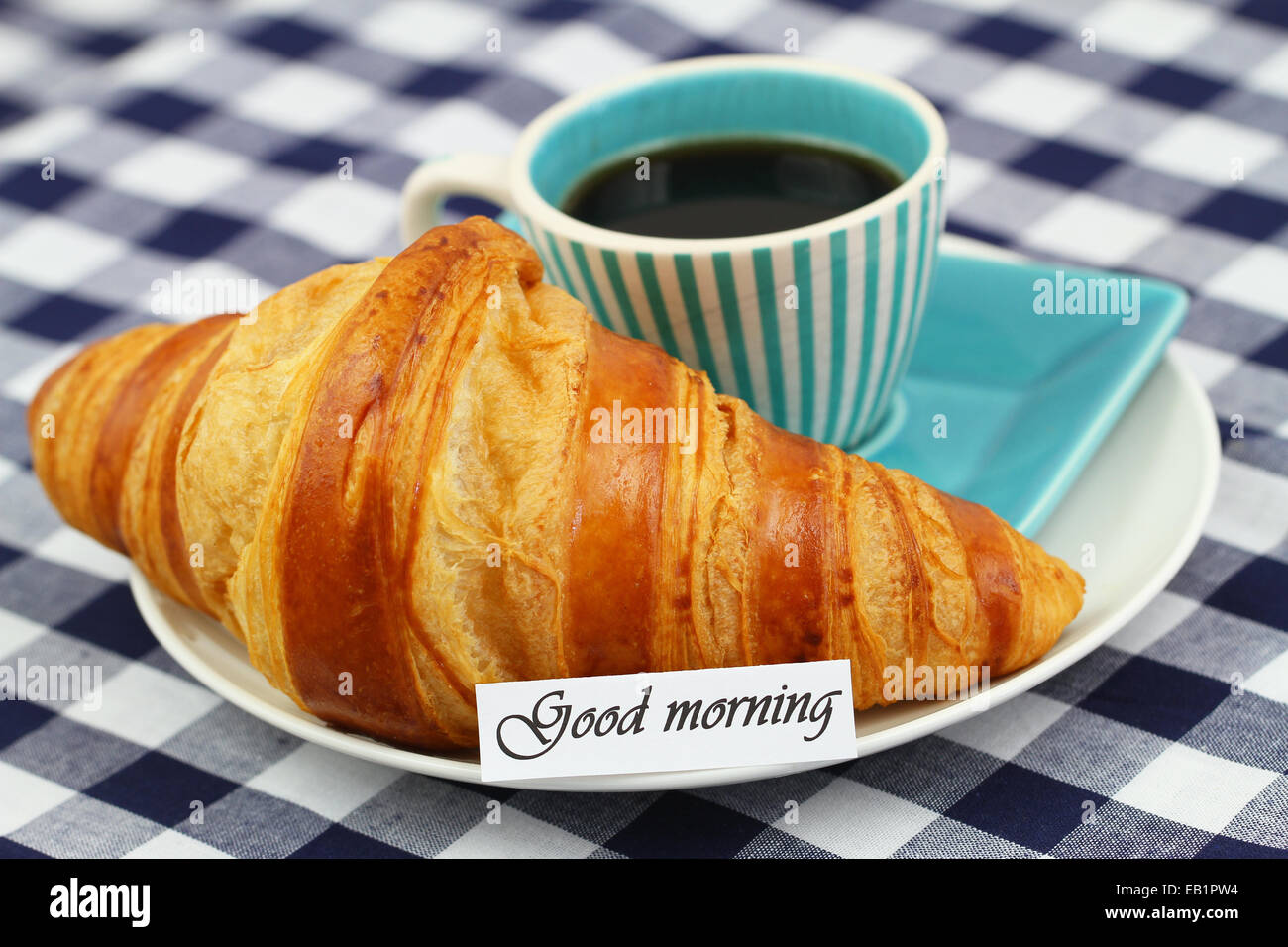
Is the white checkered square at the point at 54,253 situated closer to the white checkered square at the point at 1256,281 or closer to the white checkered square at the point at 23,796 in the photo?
the white checkered square at the point at 23,796

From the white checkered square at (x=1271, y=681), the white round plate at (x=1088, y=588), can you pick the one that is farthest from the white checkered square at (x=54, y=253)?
the white checkered square at (x=1271, y=681)

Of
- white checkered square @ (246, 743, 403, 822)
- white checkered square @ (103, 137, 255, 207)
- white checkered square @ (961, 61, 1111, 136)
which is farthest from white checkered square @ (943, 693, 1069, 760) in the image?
white checkered square @ (103, 137, 255, 207)

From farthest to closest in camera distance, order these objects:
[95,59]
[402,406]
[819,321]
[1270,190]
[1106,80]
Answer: [95,59], [1106,80], [1270,190], [819,321], [402,406]

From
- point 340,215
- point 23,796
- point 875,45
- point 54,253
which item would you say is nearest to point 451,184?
point 23,796

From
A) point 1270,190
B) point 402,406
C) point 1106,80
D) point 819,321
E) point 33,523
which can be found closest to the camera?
point 402,406

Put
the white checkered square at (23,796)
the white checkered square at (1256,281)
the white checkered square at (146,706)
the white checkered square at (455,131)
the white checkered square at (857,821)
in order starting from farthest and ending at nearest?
the white checkered square at (455,131) → the white checkered square at (1256,281) → the white checkered square at (146,706) → the white checkered square at (23,796) → the white checkered square at (857,821)


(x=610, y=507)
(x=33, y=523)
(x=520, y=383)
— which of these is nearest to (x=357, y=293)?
(x=520, y=383)
